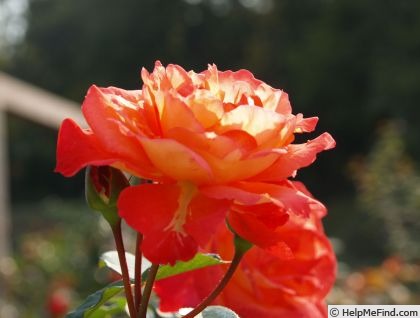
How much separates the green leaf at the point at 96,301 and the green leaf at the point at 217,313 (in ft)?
0.14

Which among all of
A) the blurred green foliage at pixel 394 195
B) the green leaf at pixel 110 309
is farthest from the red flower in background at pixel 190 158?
the blurred green foliage at pixel 394 195

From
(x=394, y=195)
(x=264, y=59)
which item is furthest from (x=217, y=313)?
(x=264, y=59)

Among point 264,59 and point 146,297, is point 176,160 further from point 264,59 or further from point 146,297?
point 264,59

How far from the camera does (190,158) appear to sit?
311mm

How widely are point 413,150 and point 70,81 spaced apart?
536 centimetres

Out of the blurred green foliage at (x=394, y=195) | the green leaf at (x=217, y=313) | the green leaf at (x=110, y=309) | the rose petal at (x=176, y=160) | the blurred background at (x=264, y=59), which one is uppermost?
the rose petal at (x=176, y=160)

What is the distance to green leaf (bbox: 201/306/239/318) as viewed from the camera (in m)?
0.37

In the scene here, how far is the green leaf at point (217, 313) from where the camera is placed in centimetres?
37

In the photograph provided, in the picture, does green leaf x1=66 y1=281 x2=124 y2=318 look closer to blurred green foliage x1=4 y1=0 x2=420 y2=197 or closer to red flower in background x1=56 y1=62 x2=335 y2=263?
red flower in background x1=56 y1=62 x2=335 y2=263

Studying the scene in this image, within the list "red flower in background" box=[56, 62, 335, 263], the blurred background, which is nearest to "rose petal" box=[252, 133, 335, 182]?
"red flower in background" box=[56, 62, 335, 263]

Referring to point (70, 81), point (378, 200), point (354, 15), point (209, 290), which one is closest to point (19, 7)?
point (70, 81)

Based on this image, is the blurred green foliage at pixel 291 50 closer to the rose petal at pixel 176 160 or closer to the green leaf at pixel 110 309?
the green leaf at pixel 110 309

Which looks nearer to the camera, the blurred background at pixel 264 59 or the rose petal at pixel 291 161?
the rose petal at pixel 291 161

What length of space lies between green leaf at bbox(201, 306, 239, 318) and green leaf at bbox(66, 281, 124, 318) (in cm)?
4
